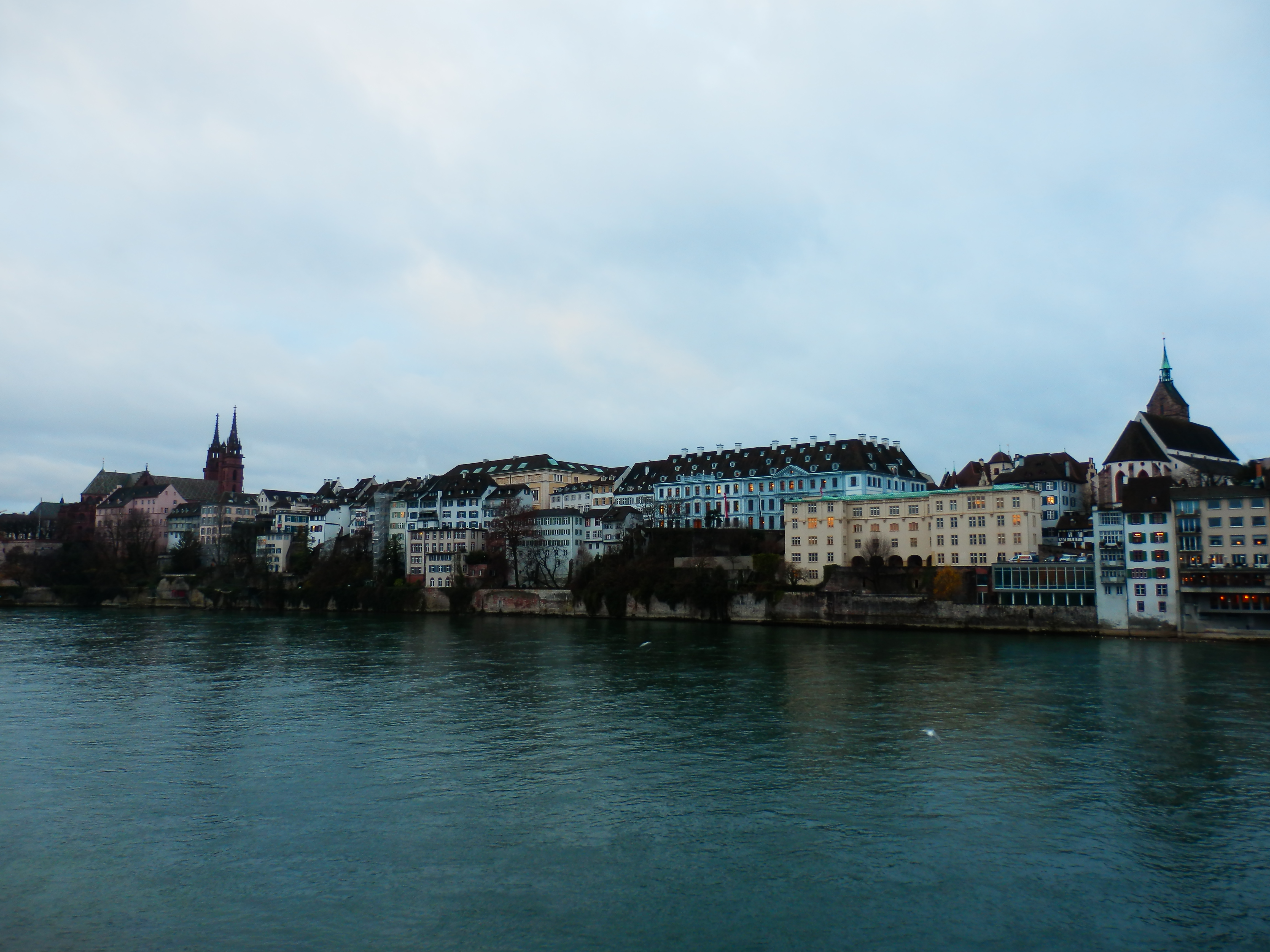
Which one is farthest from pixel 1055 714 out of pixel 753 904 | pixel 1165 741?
pixel 753 904

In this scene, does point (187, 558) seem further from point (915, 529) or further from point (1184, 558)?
point (1184, 558)

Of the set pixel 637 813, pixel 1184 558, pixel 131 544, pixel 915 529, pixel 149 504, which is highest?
pixel 149 504

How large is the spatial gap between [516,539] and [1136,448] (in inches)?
2377

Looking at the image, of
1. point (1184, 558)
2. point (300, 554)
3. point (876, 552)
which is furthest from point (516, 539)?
point (1184, 558)

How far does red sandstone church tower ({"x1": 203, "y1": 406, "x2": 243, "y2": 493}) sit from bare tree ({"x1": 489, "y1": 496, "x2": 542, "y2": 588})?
88.5 meters

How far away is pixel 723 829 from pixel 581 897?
182 inches

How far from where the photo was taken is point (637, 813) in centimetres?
2075

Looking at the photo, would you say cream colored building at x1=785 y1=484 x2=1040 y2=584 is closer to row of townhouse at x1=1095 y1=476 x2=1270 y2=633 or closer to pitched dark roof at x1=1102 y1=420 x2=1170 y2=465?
row of townhouse at x1=1095 y1=476 x2=1270 y2=633

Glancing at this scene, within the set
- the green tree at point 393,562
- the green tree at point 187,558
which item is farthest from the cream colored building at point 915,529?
the green tree at point 187,558

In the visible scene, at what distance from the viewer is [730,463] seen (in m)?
99.4

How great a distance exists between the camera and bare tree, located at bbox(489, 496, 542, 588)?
94562mm

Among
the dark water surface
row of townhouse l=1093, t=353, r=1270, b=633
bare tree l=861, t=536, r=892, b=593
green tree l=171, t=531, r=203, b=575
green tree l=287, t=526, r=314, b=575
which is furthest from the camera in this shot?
green tree l=171, t=531, r=203, b=575

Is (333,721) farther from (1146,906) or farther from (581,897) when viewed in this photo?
(1146,906)

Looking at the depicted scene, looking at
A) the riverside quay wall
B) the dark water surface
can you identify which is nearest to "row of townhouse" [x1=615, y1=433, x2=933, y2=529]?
the riverside quay wall
